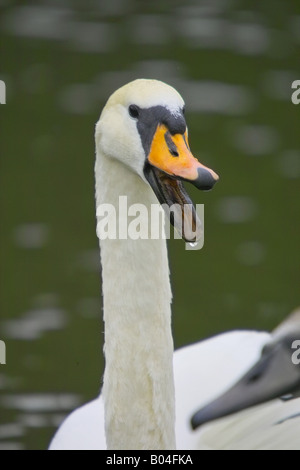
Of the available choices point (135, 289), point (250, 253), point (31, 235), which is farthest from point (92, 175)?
point (135, 289)

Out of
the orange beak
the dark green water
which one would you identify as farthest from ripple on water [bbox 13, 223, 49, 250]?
the orange beak

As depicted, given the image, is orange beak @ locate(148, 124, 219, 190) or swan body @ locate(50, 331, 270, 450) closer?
orange beak @ locate(148, 124, 219, 190)

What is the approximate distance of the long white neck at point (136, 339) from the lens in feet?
14.2

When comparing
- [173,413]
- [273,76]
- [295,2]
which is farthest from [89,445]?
[295,2]

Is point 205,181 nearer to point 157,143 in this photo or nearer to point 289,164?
point 157,143

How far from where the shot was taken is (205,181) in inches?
154

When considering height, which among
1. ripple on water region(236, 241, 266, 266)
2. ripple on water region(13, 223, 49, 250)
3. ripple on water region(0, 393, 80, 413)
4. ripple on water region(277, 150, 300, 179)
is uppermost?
ripple on water region(277, 150, 300, 179)

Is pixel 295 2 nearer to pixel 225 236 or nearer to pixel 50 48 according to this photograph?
pixel 50 48

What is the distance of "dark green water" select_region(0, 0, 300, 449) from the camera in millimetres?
6680

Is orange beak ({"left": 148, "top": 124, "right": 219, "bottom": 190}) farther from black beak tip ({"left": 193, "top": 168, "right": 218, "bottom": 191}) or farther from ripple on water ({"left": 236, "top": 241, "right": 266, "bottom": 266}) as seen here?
ripple on water ({"left": 236, "top": 241, "right": 266, "bottom": 266})

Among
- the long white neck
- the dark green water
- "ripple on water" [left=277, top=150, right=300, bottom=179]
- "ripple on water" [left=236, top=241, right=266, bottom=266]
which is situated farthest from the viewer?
"ripple on water" [left=277, top=150, right=300, bottom=179]

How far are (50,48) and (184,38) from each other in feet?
3.67

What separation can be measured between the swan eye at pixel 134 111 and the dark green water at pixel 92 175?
2.06 m

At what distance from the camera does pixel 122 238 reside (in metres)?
4.32
